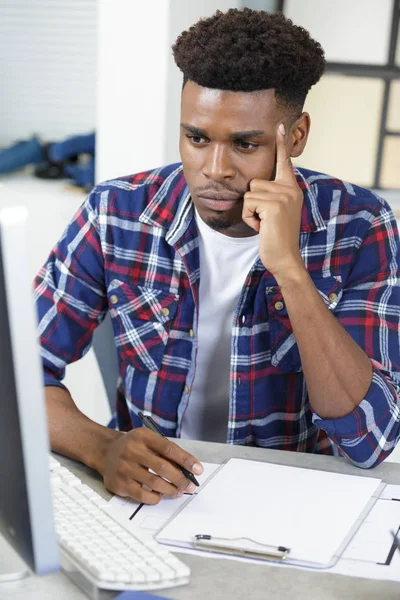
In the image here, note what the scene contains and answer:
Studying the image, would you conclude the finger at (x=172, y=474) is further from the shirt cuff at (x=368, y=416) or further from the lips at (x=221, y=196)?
the lips at (x=221, y=196)

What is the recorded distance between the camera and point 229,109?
58.9 inches

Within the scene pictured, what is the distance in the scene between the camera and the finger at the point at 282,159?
1.56 metres

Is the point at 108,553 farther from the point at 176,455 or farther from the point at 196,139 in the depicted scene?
the point at 196,139

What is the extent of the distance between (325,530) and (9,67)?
272 cm

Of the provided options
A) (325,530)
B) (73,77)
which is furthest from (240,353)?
(73,77)

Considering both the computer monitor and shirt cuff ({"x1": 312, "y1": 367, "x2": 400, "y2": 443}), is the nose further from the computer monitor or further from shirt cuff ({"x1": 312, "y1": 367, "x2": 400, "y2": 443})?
the computer monitor

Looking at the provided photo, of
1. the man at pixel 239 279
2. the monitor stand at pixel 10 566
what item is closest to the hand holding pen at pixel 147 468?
the man at pixel 239 279

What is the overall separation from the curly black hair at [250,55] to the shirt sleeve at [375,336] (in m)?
0.30

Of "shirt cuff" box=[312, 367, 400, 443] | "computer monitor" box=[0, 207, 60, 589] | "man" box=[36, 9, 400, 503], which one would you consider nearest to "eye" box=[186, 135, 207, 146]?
"man" box=[36, 9, 400, 503]

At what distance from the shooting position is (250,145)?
153 centimetres

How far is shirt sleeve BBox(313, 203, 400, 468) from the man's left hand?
17 cm

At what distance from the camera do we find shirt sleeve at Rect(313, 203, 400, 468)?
1.42 metres

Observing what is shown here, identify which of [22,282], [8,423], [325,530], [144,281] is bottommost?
[325,530]

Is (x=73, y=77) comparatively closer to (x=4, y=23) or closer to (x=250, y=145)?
(x=4, y=23)
